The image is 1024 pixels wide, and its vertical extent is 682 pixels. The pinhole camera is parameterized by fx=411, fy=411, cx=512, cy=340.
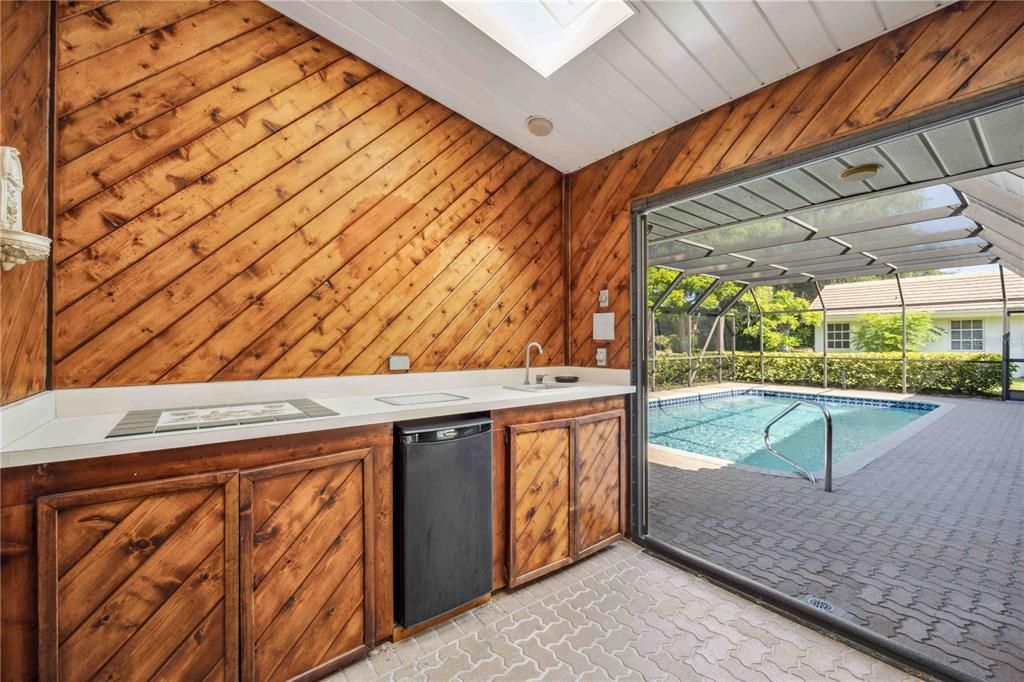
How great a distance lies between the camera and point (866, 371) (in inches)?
395

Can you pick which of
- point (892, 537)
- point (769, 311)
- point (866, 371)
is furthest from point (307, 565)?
point (866, 371)

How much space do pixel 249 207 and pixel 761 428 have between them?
7938 millimetres

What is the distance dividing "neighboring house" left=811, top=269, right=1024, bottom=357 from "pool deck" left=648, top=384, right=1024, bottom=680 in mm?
5366

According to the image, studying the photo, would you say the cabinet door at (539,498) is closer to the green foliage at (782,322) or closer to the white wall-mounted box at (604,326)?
the white wall-mounted box at (604,326)

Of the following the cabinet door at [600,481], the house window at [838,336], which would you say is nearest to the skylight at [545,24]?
the cabinet door at [600,481]

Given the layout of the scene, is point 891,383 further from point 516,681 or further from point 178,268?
point 178,268

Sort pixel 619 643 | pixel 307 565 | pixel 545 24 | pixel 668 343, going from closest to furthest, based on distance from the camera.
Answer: pixel 307 565
pixel 619 643
pixel 545 24
pixel 668 343

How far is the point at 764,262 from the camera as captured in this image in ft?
24.0

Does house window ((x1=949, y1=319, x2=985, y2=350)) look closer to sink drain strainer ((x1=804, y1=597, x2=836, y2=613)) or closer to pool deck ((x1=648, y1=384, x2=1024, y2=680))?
pool deck ((x1=648, y1=384, x2=1024, y2=680))

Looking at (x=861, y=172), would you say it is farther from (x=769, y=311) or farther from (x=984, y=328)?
(x=984, y=328)

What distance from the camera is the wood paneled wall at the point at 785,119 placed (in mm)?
1576

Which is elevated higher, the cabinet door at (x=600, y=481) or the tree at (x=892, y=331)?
the tree at (x=892, y=331)

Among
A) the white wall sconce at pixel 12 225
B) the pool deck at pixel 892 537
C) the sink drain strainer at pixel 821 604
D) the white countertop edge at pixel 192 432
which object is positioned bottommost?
the pool deck at pixel 892 537

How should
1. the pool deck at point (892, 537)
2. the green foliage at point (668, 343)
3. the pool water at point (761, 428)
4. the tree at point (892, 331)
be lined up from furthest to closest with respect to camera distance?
1. the tree at point (892, 331)
2. the green foliage at point (668, 343)
3. the pool water at point (761, 428)
4. the pool deck at point (892, 537)
